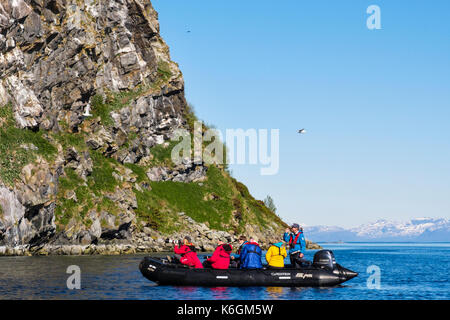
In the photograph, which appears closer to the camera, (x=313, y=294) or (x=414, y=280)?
(x=313, y=294)

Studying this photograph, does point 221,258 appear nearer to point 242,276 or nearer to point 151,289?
point 242,276

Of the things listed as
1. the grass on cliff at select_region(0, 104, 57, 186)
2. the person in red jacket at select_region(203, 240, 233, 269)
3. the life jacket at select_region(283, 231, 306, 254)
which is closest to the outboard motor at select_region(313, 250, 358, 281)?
the life jacket at select_region(283, 231, 306, 254)

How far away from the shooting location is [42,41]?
100 metres

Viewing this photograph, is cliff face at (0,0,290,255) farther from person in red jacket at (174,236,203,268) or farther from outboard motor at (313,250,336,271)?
outboard motor at (313,250,336,271)

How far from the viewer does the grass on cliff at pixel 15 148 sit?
273ft

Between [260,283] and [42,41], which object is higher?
[42,41]

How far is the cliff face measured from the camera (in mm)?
88500

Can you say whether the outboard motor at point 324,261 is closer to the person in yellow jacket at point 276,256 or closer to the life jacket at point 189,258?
the person in yellow jacket at point 276,256

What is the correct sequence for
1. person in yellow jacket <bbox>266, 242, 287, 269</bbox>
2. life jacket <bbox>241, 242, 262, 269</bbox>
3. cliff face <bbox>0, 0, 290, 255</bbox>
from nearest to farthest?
life jacket <bbox>241, 242, 262, 269</bbox> < person in yellow jacket <bbox>266, 242, 287, 269</bbox> < cliff face <bbox>0, 0, 290, 255</bbox>

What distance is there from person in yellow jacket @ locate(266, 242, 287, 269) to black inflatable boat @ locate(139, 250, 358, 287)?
686 millimetres

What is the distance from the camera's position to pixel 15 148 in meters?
87.1
